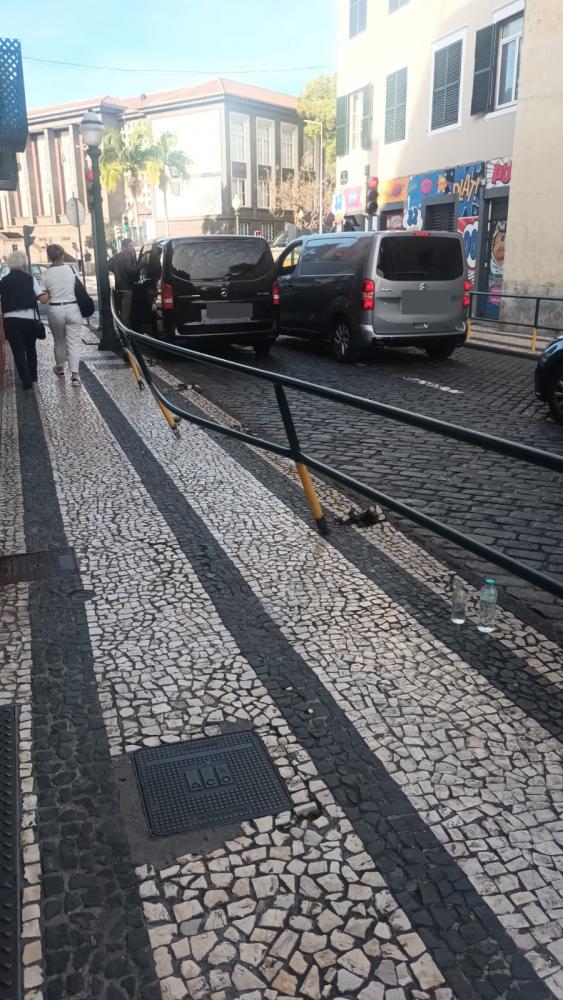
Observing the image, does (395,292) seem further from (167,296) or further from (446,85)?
(446,85)

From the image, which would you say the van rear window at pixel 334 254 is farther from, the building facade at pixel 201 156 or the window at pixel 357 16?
the building facade at pixel 201 156

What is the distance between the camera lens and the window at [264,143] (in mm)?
72375

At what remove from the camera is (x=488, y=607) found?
3.66 meters

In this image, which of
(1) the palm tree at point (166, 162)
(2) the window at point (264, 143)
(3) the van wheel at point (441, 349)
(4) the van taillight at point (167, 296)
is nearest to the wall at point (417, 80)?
(3) the van wheel at point (441, 349)

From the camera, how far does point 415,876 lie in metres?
2.18

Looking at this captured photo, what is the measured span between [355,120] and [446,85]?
6.20 metres

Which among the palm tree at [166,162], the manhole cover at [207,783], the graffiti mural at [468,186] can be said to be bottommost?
the manhole cover at [207,783]

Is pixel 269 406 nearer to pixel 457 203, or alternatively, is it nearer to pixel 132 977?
pixel 132 977

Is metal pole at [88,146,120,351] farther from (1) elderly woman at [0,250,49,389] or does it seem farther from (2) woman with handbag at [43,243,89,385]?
(1) elderly woman at [0,250,49,389]

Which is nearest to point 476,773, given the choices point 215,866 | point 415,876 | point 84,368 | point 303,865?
point 415,876

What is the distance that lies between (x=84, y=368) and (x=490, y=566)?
356 inches

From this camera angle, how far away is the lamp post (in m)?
13.2

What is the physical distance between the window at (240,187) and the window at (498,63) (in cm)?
5468

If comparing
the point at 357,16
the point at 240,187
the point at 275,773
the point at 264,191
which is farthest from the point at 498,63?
the point at 264,191
